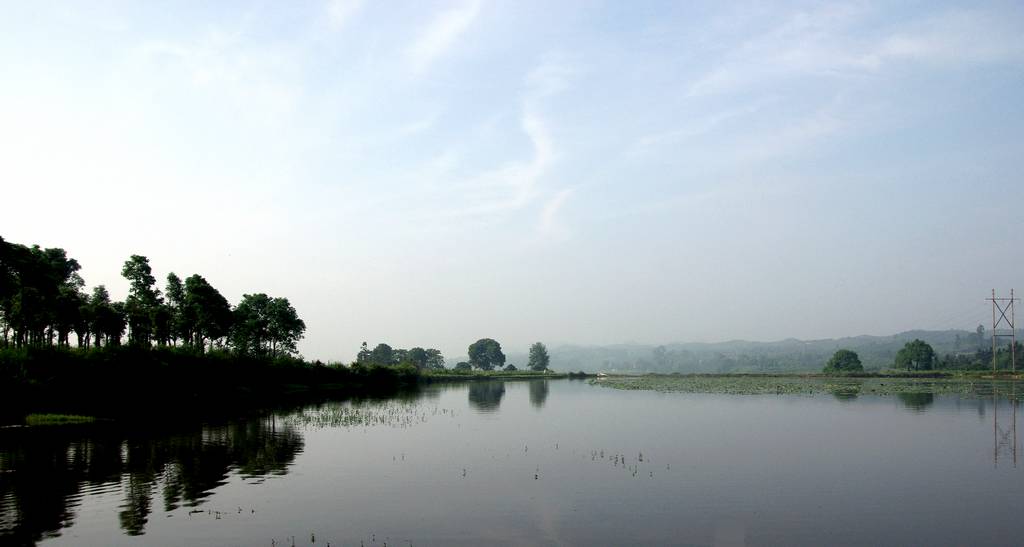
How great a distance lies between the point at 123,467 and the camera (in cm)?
3020

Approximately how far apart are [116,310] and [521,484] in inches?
3033

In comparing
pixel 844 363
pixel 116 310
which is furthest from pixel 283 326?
pixel 844 363

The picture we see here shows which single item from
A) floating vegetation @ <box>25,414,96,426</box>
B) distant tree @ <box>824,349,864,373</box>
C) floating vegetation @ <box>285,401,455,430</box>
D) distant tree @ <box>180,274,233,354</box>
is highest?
distant tree @ <box>180,274,233,354</box>

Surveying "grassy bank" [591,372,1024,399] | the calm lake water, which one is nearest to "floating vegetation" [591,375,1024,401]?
"grassy bank" [591,372,1024,399]

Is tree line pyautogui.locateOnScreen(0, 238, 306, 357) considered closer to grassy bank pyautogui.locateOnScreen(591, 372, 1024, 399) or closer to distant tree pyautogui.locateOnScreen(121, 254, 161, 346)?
distant tree pyautogui.locateOnScreen(121, 254, 161, 346)

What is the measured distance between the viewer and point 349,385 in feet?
378

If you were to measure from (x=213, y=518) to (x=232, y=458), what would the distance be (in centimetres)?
1254

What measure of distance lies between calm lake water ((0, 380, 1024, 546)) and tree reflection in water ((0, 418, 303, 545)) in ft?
0.38

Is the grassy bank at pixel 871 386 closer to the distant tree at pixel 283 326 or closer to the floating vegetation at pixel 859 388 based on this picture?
the floating vegetation at pixel 859 388

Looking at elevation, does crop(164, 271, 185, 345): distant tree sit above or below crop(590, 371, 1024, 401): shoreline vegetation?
above

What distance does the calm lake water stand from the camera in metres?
19.8

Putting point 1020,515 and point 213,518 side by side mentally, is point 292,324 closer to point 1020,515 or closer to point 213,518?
point 213,518

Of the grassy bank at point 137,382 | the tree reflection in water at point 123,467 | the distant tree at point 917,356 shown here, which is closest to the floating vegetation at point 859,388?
the grassy bank at point 137,382

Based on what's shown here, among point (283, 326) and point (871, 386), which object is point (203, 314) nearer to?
point (283, 326)
